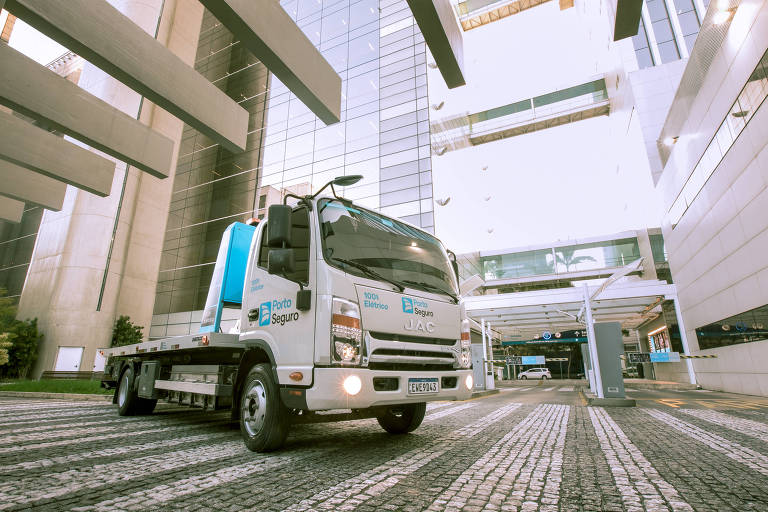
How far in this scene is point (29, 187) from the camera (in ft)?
49.6

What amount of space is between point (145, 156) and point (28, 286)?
21030mm

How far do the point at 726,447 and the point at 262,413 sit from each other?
464 cm

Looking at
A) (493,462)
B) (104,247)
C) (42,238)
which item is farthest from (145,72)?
(42,238)

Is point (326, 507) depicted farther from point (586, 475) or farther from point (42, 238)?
point (42, 238)

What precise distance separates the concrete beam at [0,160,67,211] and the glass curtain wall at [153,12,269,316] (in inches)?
587

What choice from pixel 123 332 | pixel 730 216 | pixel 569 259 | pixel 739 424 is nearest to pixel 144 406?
pixel 739 424

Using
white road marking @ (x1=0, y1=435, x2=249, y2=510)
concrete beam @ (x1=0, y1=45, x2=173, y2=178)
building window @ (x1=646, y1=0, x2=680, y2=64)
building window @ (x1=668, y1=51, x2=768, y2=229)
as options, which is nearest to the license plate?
white road marking @ (x1=0, y1=435, x2=249, y2=510)

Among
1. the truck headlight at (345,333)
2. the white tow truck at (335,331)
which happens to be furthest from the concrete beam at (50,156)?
the truck headlight at (345,333)

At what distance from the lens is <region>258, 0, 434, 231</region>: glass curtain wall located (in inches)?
1047

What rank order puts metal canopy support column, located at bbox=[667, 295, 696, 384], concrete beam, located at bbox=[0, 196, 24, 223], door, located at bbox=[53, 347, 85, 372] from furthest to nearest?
door, located at bbox=[53, 347, 85, 372] < metal canopy support column, located at bbox=[667, 295, 696, 384] < concrete beam, located at bbox=[0, 196, 24, 223]

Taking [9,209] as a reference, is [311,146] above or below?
above

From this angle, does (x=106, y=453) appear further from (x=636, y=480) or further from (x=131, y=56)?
(x=131, y=56)

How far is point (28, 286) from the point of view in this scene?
25547 mm

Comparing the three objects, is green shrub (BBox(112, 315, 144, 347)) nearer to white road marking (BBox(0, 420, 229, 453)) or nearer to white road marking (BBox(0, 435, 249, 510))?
white road marking (BBox(0, 420, 229, 453))
